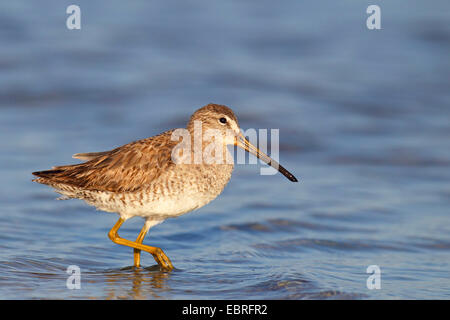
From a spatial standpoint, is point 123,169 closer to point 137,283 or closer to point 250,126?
point 137,283

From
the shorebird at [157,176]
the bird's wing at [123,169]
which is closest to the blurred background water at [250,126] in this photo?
the shorebird at [157,176]

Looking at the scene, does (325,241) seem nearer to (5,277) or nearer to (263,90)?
(5,277)

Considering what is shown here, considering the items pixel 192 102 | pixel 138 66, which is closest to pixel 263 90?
pixel 192 102

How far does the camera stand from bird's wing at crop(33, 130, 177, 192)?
22.9 feet

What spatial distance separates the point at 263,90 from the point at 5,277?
9.46 metres

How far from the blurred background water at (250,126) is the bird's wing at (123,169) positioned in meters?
0.90

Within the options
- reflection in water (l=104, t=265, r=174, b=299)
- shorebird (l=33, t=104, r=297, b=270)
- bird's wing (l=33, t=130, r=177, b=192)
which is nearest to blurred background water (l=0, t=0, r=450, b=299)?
reflection in water (l=104, t=265, r=174, b=299)

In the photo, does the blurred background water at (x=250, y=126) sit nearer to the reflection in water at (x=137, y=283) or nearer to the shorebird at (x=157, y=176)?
the reflection in water at (x=137, y=283)

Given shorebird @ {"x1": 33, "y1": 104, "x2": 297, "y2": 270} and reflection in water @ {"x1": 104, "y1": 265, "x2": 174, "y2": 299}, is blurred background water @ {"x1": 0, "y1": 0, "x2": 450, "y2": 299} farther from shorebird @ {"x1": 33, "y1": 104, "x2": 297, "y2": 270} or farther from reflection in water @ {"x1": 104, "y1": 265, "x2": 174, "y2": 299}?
shorebird @ {"x1": 33, "y1": 104, "x2": 297, "y2": 270}

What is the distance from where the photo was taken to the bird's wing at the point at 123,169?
697cm
